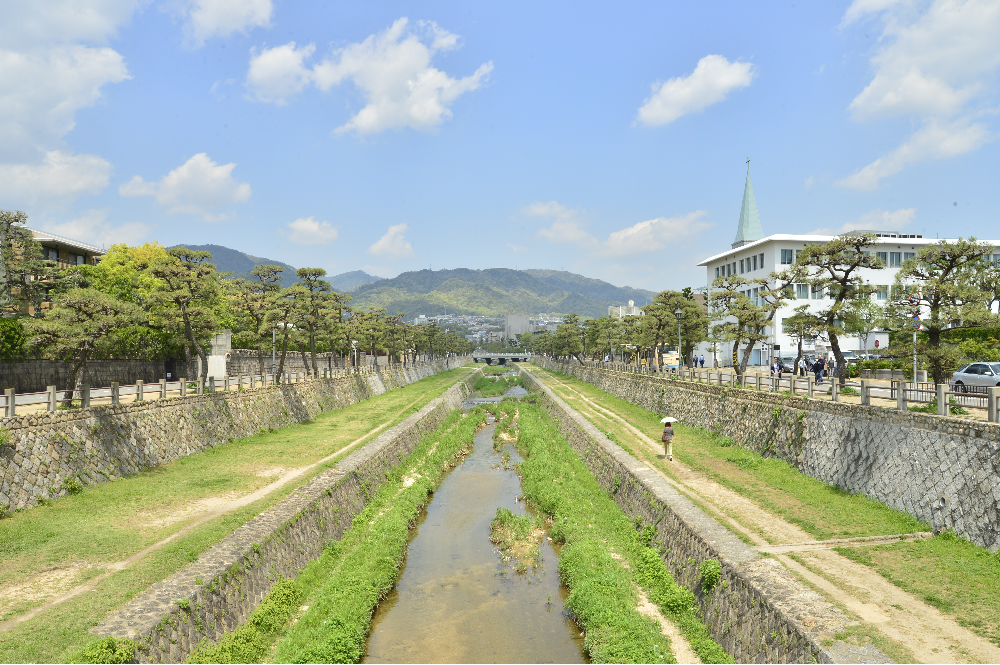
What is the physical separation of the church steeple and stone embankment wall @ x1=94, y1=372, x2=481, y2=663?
99.3 metres

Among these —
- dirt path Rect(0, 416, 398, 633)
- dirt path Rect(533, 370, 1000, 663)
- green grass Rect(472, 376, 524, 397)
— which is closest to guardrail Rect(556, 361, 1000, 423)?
dirt path Rect(533, 370, 1000, 663)

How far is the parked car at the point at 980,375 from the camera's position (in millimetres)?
27297

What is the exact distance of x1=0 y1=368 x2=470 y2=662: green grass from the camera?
35.6ft

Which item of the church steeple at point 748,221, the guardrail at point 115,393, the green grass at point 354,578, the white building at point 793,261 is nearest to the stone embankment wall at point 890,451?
the green grass at point 354,578

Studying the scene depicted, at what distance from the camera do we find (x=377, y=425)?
41406 mm

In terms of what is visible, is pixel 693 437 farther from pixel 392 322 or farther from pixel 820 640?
pixel 392 322

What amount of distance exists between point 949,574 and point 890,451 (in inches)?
268

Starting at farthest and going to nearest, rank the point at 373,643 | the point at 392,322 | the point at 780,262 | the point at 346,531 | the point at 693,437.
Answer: the point at 392,322, the point at 780,262, the point at 693,437, the point at 346,531, the point at 373,643

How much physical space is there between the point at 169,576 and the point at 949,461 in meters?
20.6

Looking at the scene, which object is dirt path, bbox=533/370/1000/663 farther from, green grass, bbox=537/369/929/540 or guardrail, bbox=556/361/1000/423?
guardrail, bbox=556/361/1000/423

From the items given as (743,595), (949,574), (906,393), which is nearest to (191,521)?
(743,595)

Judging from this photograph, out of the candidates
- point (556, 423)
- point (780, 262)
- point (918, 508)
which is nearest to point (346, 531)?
point (918, 508)

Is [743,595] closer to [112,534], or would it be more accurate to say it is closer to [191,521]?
[191,521]

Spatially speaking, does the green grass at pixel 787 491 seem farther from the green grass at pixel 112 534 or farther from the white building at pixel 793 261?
the white building at pixel 793 261
